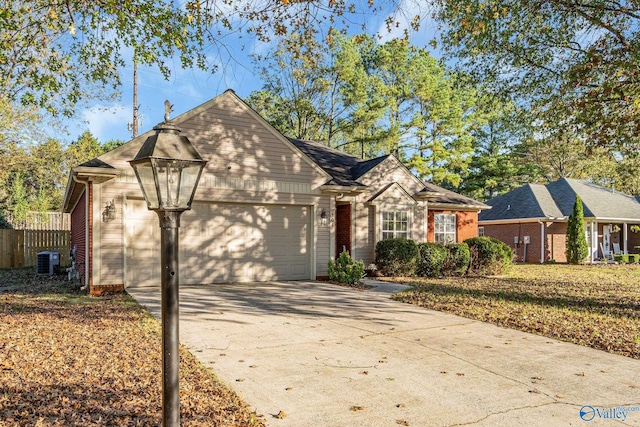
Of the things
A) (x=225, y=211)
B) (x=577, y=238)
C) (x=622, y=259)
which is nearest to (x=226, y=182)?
(x=225, y=211)

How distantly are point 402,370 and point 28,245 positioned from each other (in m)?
18.7

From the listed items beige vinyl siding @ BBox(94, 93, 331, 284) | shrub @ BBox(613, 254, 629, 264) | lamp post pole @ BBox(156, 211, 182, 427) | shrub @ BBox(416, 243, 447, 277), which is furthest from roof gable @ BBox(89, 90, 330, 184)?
shrub @ BBox(613, 254, 629, 264)

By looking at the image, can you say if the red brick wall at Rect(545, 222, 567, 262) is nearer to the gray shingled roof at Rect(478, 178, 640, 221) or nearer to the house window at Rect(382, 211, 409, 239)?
the gray shingled roof at Rect(478, 178, 640, 221)

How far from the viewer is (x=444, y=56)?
11.0 meters

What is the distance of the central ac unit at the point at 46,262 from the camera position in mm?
15281

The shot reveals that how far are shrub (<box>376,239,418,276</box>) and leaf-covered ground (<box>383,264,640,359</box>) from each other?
87 cm

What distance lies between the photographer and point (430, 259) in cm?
1480

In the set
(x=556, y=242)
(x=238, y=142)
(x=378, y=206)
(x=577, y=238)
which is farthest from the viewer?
(x=556, y=242)

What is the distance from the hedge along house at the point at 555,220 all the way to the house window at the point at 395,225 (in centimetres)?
1200

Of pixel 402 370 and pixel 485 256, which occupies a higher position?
pixel 485 256

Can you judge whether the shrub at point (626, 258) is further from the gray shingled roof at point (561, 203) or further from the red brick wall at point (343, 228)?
the red brick wall at point (343, 228)

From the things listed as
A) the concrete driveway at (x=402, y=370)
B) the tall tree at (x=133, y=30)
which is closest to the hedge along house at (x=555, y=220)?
the concrete driveway at (x=402, y=370)

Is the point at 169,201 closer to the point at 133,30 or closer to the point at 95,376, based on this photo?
the point at 95,376

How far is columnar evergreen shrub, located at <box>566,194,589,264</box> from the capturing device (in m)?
22.2
